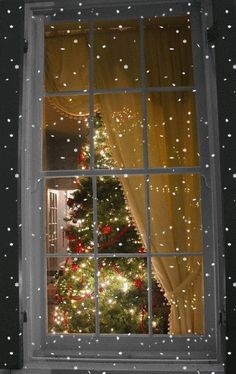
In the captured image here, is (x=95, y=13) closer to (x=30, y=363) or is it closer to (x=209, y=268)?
(x=209, y=268)

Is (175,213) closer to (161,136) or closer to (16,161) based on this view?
(161,136)

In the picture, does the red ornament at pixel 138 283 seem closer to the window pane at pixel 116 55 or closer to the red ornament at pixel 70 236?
the red ornament at pixel 70 236

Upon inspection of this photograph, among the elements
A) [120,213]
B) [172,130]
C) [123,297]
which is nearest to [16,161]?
[120,213]

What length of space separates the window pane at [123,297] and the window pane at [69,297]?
0.30ft

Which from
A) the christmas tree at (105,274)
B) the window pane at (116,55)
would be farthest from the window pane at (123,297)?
the window pane at (116,55)

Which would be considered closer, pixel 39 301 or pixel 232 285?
pixel 232 285

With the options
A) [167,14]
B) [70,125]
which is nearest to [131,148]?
A: [70,125]

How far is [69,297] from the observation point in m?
2.82

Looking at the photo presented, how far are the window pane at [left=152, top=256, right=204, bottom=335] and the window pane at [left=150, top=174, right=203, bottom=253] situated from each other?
7 centimetres

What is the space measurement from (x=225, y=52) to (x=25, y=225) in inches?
55.0

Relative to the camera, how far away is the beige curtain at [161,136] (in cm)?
262

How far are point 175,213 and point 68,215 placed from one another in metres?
0.68

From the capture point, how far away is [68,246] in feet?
9.50

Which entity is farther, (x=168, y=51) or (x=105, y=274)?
(x=105, y=274)
